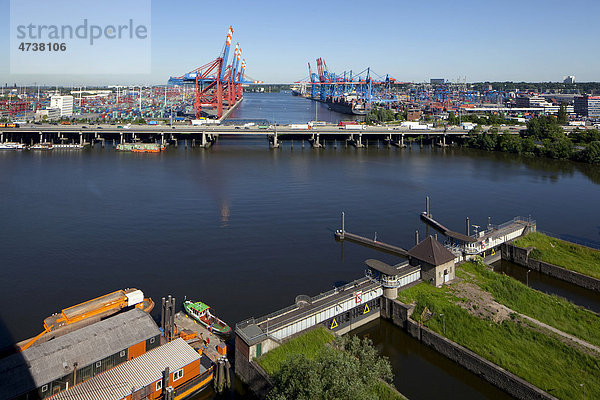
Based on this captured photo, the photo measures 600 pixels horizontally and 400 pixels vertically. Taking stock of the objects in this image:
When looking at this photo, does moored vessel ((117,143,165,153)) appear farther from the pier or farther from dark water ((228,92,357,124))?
the pier

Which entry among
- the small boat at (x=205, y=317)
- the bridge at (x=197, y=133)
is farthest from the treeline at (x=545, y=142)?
the small boat at (x=205, y=317)

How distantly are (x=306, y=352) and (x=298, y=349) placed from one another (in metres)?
0.17

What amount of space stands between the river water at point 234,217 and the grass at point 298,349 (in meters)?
1.53

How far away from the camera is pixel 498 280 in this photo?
10992 millimetres

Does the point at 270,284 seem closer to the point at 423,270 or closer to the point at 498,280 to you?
the point at 423,270

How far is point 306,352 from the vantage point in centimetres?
811

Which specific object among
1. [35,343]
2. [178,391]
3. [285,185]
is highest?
[285,185]

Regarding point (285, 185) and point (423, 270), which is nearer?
point (423, 270)

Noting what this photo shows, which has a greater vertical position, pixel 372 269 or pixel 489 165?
pixel 489 165

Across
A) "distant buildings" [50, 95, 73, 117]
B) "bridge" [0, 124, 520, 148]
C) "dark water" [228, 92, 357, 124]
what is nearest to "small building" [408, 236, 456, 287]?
"bridge" [0, 124, 520, 148]

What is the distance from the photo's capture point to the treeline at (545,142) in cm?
3155

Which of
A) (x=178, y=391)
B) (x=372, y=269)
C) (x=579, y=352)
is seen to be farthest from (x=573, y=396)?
(x=178, y=391)

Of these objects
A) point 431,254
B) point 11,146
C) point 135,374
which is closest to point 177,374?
point 135,374

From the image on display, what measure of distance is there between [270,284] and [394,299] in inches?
124
